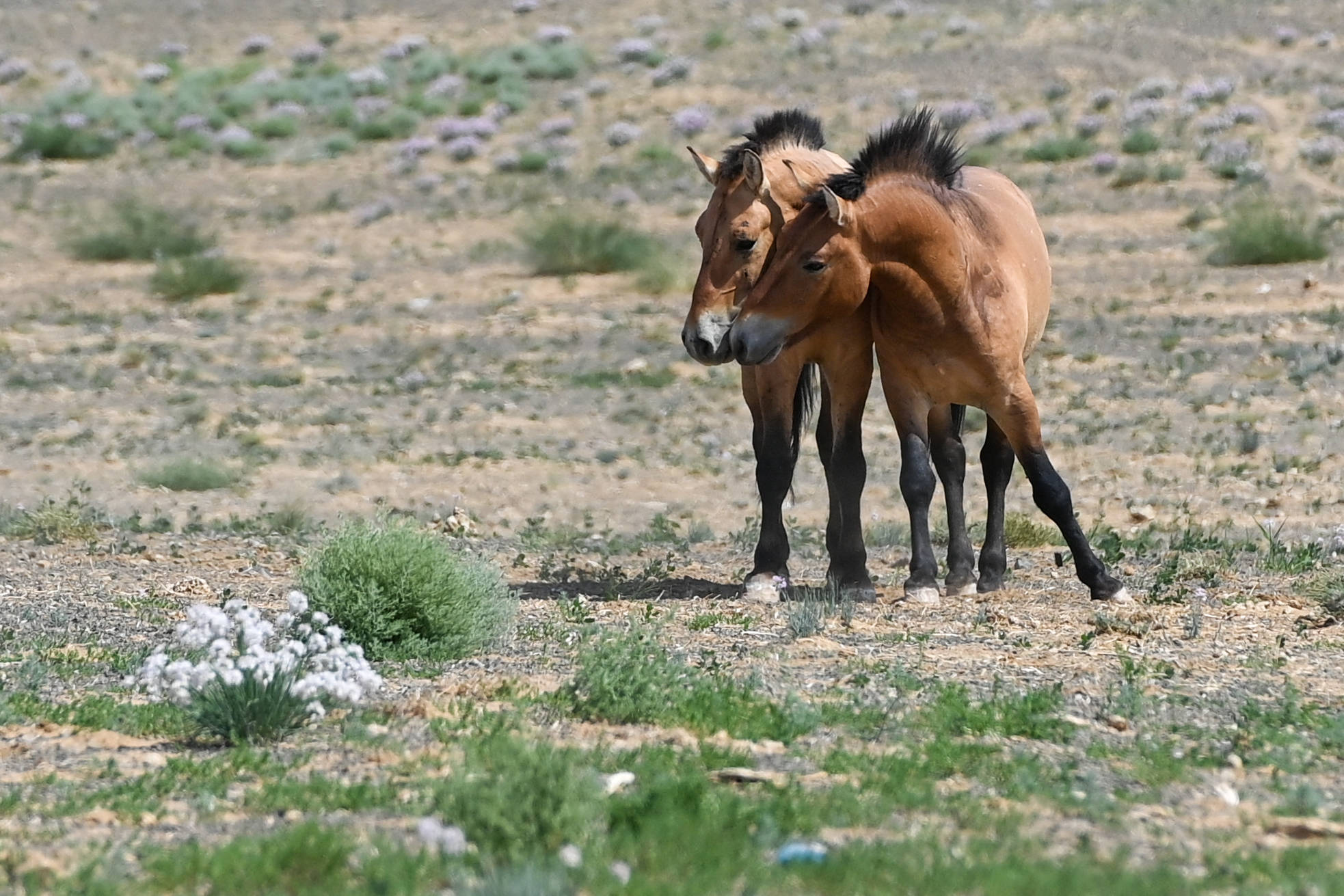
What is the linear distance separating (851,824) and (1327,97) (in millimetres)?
30515

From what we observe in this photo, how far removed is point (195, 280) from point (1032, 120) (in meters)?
15.4

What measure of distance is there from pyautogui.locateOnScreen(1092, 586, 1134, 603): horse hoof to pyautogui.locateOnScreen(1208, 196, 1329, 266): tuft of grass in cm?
1458

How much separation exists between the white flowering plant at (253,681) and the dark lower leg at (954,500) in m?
4.72

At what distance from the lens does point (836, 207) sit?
880 centimetres

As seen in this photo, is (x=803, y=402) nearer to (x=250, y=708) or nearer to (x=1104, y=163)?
(x=250, y=708)

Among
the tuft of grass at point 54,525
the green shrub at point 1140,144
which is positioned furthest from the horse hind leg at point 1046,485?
the green shrub at point 1140,144

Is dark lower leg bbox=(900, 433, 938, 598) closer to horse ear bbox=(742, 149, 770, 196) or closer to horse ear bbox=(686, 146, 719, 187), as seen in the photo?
horse ear bbox=(742, 149, 770, 196)

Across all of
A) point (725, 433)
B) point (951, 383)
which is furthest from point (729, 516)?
point (951, 383)

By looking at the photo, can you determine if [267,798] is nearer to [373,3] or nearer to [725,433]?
[725,433]

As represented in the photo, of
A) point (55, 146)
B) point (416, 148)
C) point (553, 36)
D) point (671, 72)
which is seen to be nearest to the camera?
point (416, 148)

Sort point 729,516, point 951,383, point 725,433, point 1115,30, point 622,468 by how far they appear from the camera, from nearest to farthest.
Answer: point 951,383 → point 729,516 → point 622,468 → point 725,433 → point 1115,30

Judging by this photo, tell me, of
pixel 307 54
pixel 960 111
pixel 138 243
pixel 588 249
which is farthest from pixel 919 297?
pixel 307 54

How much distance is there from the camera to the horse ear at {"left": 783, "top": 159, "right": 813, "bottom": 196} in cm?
946

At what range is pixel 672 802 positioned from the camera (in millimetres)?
4820
